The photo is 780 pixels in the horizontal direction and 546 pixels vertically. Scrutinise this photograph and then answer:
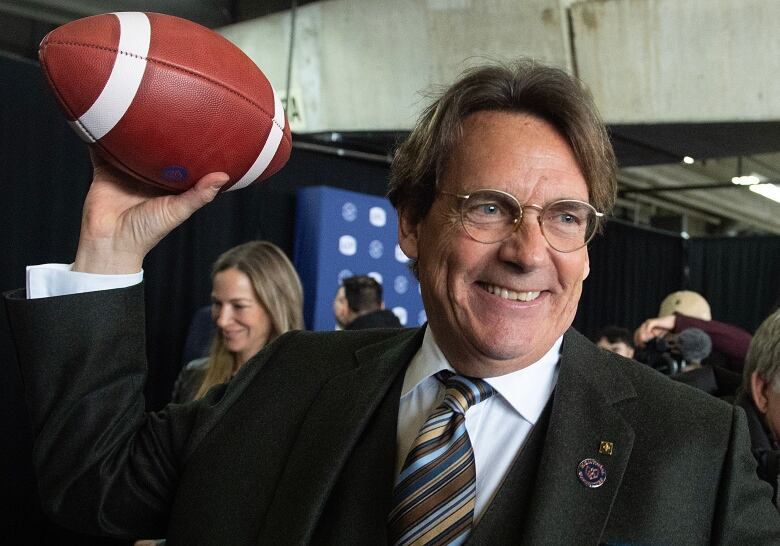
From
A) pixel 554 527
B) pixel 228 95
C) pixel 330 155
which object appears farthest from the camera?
pixel 330 155

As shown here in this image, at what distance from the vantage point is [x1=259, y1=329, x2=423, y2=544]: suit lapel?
3.73 ft

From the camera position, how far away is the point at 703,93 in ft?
14.0

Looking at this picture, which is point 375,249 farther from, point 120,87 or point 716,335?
point 120,87

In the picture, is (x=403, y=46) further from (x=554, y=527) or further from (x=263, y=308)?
(x=554, y=527)

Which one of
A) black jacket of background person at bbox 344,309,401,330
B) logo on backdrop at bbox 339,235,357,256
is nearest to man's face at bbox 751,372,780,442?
black jacket of background person at bbox 344,309,401,330

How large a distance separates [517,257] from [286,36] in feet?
15.0

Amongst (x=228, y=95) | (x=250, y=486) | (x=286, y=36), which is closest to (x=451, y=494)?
(x=250, y=486)

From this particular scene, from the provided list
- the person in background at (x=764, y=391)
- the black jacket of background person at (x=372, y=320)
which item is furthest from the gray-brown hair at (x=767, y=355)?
the black jacket of background person at (x=372, y=320)

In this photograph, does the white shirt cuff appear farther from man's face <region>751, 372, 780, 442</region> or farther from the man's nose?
man's face <region>751, 372, 780, 442</region>

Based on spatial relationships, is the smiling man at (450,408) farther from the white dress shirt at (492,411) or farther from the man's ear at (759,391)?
the man's ear at (759,391)

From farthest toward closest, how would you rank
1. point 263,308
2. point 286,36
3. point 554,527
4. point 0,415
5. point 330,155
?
point 330,155
point 286,36
point 0,415
point 263,308
point 554,527

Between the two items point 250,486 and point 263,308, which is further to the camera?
point 263,308

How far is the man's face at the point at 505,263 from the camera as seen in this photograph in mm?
1141

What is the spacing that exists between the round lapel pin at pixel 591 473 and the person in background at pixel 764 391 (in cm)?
85
